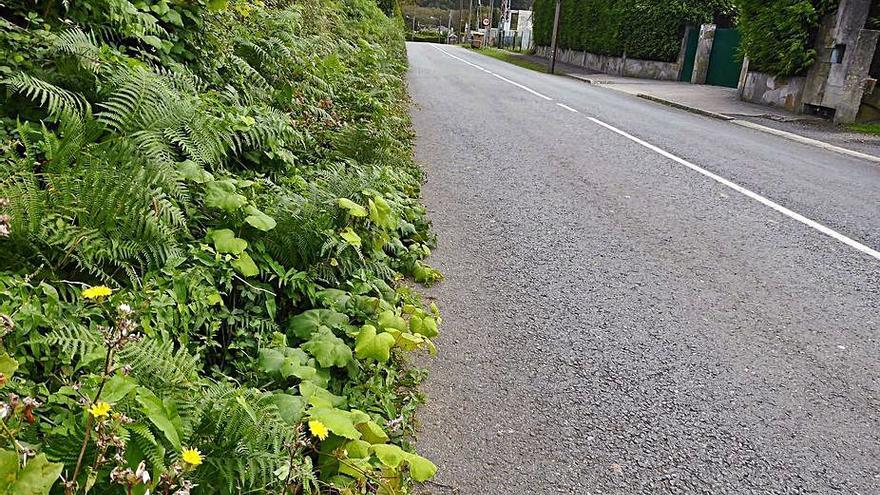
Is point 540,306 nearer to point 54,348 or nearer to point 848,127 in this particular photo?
point 54,348

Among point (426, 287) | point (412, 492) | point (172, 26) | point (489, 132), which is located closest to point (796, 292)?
point (426, 287)

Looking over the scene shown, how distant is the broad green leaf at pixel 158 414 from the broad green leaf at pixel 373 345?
1109 millimetres

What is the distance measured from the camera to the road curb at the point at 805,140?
37.6 feet

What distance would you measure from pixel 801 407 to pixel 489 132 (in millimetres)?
8511

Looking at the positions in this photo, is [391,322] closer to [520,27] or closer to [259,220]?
[259,220]

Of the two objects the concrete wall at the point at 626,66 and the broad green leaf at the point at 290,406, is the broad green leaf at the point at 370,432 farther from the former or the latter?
the concrete wall at the point at 626,66

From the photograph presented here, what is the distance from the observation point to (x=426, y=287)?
4676 mm

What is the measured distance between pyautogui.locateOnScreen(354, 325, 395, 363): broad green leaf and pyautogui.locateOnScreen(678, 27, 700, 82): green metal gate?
27.3m

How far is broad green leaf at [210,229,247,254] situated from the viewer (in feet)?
10.5

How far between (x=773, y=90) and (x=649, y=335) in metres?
16.8

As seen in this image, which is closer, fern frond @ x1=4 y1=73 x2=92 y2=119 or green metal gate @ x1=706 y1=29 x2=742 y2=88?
fern frond @ x1=4 y1=73 x2=92 y2=119

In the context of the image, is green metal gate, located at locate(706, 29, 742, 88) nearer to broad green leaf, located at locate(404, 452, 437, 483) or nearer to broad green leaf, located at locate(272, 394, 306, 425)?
broad green leaf, located at locate(404, 452, 437, 483)

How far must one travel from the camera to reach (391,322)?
3.36 metres

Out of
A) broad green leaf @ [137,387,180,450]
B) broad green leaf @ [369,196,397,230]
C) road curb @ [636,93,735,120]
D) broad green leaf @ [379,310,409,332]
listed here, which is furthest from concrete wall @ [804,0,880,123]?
broad green leaf @ [137,387,180,450]
